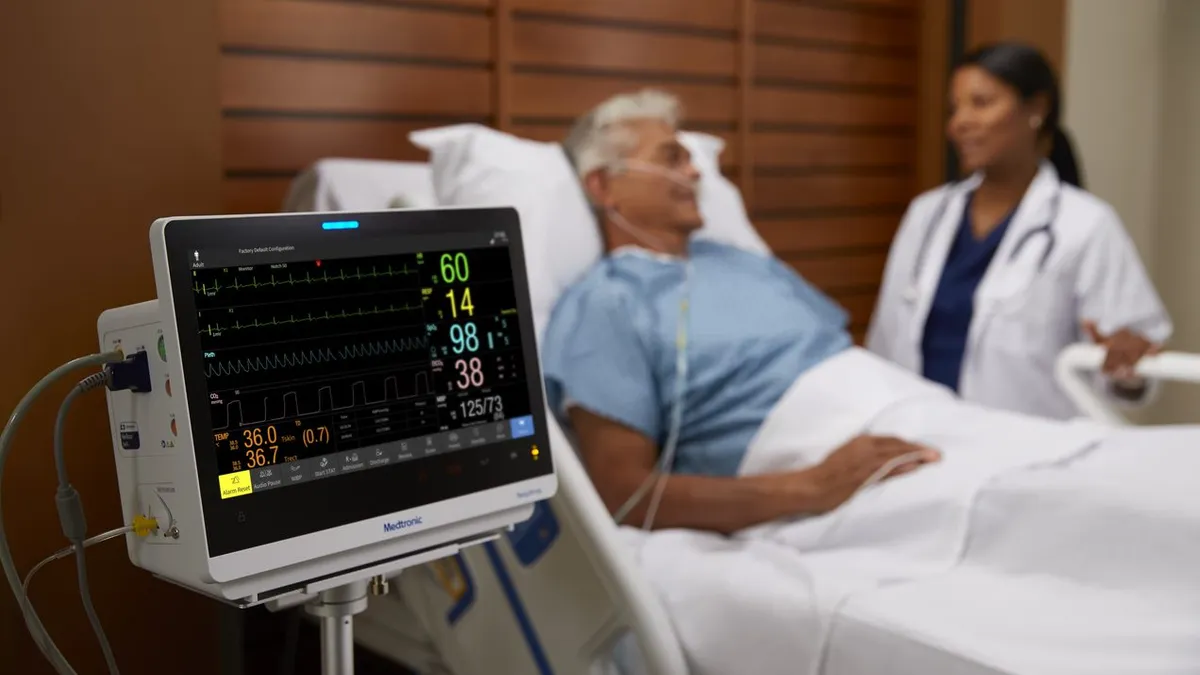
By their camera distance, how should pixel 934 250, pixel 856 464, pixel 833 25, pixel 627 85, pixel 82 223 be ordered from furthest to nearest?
1. pixel 833 25
2. pixel 934 250
3. pixel 627 85
4. pixel 856 464
5. pixel 82 223

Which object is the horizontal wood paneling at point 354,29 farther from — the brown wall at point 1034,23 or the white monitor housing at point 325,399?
the brown wall at point 1034,23

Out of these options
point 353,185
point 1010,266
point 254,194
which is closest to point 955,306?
point 1010,266

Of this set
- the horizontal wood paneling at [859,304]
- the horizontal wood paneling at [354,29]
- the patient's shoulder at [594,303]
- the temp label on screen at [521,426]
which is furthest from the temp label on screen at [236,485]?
the horizontal wood paneling at [859,304]

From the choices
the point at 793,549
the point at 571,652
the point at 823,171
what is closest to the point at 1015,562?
the point at 793,549

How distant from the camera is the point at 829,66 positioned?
2.80 m

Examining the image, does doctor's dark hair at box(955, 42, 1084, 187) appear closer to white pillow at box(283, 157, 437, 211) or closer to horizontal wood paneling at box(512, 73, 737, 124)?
horizontal wood paneling at box(512, 73, 737, 124)

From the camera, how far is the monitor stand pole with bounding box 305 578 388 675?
108 cm

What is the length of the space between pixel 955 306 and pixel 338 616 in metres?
1.71

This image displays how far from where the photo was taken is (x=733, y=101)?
2600mm

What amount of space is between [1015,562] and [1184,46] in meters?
1.93

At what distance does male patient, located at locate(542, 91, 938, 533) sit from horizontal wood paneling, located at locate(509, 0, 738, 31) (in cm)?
42

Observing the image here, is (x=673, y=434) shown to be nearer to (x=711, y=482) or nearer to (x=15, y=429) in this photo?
(x=711, y=482)

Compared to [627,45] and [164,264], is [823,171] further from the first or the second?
[164,264]

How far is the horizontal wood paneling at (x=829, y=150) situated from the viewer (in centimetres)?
268
